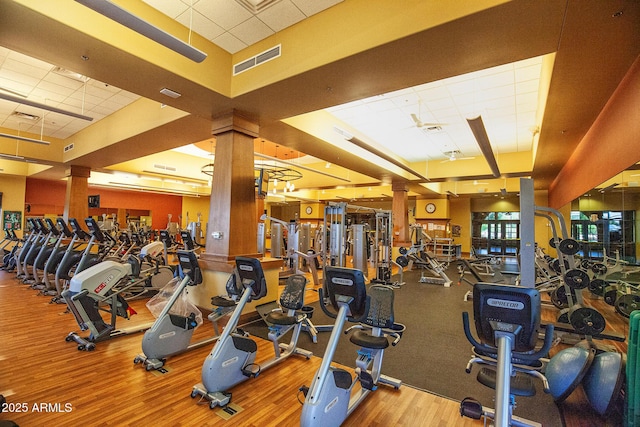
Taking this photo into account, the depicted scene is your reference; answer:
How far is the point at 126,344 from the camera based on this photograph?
385 centimetres

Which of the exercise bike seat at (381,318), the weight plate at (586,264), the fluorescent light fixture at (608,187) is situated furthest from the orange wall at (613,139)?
the exercise bike seat at (381,318)

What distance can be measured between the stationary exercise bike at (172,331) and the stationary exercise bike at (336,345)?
1.51 metres

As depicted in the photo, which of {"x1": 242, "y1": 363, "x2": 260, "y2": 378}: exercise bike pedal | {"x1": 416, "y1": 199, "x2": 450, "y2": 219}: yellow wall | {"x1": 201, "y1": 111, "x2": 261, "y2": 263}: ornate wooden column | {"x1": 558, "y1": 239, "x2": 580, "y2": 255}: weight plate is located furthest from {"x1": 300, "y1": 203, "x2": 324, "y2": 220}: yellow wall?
{"x1": 242, "y1": 363, "x2": 260, "y2": 378}: exercise bike pedal

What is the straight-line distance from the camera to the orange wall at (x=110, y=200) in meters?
12.7

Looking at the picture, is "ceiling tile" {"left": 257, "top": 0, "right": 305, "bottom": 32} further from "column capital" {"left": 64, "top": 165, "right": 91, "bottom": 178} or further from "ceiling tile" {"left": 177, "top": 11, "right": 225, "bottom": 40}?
"column capital" {"left": 64, "top": 165, "right": 91, "bottom": 178}

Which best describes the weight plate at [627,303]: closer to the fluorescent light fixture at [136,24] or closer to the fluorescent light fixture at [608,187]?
the fluorescent light fixture at [608,187]

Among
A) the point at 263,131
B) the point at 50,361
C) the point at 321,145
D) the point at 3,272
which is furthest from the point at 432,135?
the point at 3,272

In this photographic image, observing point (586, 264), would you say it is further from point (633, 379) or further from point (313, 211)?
point (313, 211)

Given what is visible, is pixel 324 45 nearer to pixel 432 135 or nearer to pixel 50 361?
pixel 50 361

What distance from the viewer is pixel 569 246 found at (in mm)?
4133

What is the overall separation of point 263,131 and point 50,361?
4412mm

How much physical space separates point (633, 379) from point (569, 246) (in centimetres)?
235

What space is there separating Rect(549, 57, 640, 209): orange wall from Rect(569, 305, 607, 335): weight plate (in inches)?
66.7

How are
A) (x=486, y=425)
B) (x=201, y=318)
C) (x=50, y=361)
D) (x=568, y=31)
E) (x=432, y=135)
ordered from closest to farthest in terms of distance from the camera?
(x=486, y=425) → (x=568, y=31) → (x=50, y=361) → (x=201, y=318) → (x=432, y=135)
